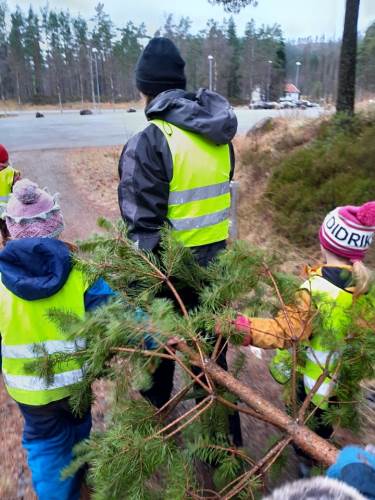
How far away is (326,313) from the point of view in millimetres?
1617

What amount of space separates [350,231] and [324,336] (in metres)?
0.69

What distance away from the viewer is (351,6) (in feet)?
25.4

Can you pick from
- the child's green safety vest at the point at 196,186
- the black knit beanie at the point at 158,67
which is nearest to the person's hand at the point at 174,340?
the child's green safety vest at the point at 196,186

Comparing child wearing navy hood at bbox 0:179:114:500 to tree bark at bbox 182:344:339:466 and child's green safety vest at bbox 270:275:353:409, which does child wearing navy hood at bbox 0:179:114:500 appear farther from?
child's green safety vest at bbox 270:275:353:409

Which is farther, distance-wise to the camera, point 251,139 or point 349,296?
point 251,139

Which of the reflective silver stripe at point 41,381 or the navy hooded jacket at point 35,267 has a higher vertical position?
the navy hooded jacket at point 35,267

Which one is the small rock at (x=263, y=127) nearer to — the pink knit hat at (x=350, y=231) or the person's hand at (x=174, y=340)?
the pink knit hat at (x=350, y=231)

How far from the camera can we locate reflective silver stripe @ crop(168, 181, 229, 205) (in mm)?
2234

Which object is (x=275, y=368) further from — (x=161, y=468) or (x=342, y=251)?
(x=161, y=468)

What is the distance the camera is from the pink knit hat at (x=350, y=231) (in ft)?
6.40

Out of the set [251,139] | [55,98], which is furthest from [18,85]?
[251,139]

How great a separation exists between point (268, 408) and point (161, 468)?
1.43 ft

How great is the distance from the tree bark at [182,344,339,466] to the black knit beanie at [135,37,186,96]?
1640 mm

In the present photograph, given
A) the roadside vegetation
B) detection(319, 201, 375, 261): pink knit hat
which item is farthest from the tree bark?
the roadside vegetation
